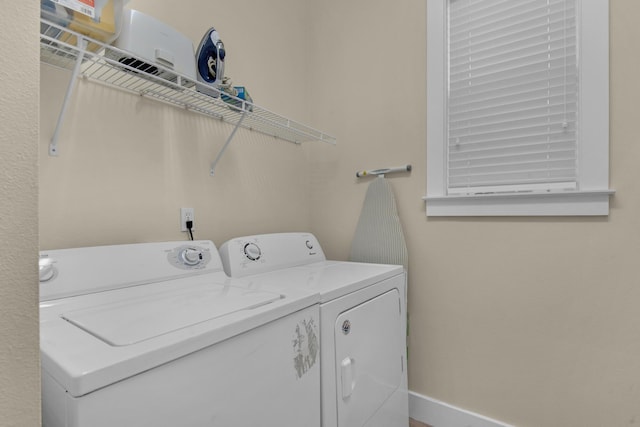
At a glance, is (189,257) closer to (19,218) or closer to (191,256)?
(191,256)

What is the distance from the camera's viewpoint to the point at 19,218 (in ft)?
1.33

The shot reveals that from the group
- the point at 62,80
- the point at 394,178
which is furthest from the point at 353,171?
the point at 62,80

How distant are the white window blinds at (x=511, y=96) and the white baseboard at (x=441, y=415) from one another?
1101mm

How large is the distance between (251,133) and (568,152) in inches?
59.8

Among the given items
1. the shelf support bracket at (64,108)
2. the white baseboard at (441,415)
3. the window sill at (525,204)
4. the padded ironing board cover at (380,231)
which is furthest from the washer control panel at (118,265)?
the white baseboard at (441,415)

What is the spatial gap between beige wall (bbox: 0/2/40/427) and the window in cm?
163

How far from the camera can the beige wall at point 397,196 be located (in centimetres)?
129

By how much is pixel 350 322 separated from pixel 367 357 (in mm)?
209

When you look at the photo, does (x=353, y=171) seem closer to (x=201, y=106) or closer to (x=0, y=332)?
(x=201, y=106)

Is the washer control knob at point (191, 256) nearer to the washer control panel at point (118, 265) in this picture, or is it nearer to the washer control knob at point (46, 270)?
the washer control panel at point (118, 265)

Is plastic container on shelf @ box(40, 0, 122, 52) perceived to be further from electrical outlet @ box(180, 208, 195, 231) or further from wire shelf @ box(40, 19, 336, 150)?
electrical outlet @ box(180, 208, 195, 231)

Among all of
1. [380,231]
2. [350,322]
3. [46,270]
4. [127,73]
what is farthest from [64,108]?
[380,231]

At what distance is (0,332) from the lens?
0.39 meters

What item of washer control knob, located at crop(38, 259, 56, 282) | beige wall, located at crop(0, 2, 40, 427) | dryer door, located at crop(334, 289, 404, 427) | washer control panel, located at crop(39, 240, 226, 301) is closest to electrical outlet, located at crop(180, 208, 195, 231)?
washer control panel, located at crop(39, 240, 226, 301)
